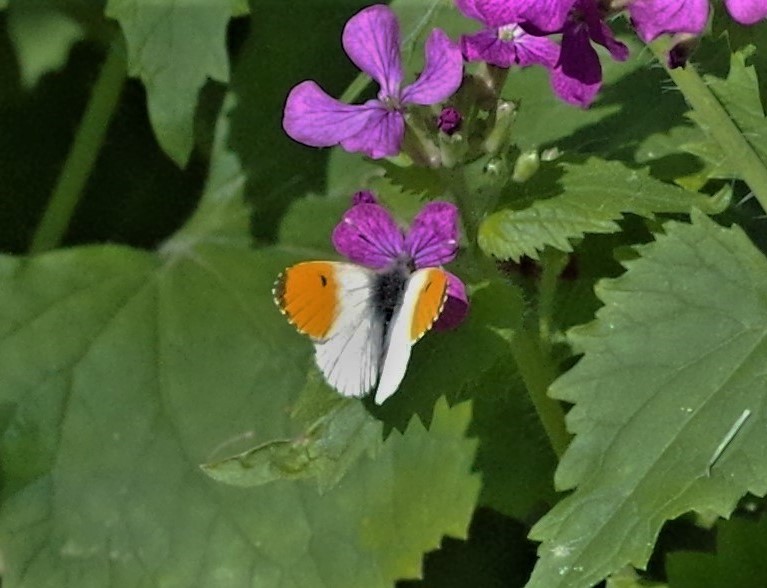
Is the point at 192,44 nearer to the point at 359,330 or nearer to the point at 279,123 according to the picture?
the point at 279,123

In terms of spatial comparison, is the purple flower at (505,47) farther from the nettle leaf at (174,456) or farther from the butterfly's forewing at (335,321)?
the nettle leaf at (174,456)

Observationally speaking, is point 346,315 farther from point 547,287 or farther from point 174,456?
point 174,456

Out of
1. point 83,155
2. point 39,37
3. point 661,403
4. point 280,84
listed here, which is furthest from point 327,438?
point 39,37

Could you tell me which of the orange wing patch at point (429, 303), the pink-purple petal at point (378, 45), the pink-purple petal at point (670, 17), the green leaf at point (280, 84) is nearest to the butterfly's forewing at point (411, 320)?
the orange wing patch at point (429, 303)

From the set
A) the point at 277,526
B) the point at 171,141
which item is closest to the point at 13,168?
the point at 171,141

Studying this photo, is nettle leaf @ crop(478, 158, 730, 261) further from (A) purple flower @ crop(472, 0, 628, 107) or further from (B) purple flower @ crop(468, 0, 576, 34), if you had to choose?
(B) purple flower @ crop(468, 0, 576, 34)

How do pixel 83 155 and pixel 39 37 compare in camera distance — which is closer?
pixel 83 155

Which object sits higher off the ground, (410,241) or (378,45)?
(378,45)

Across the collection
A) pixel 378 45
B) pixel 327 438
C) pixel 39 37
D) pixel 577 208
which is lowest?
pixel 39 37
